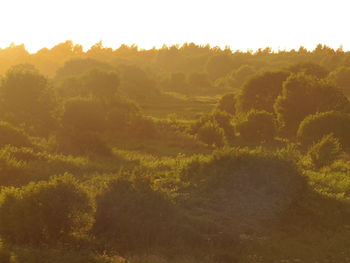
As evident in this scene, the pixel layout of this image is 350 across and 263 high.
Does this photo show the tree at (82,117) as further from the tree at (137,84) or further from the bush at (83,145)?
the tree at (137,84)

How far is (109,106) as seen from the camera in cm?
6838

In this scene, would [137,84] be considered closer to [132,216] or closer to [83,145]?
[83,145]

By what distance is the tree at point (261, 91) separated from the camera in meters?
71.1

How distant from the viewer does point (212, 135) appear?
53.8m

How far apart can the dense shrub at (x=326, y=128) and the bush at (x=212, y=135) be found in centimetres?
838

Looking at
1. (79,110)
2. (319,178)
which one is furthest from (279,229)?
(79,110)

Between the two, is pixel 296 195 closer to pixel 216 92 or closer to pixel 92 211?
pixel 92 211

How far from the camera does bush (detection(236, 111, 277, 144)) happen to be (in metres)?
56.2

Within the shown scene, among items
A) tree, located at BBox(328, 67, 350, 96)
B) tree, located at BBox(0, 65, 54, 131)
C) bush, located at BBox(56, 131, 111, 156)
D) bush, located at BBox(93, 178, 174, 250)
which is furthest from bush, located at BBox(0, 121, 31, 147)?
tree, located at BBox(328, 67, 350, 96)

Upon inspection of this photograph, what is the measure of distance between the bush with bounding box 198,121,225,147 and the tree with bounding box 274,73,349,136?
1150cm

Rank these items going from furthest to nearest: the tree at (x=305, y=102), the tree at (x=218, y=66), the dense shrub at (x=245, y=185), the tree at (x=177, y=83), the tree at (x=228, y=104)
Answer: the tree at (x=218, y=66), the tree at (x=177, y=83), the tree at (x=228, y=104), the tree at (x=305, y=102), the dense shrub at (x=245, y=185)

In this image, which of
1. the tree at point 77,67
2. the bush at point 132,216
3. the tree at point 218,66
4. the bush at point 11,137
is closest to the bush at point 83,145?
the bush at point 11,137

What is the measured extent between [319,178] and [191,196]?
36.0ft

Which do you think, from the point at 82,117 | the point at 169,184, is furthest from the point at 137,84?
the point at 169,184
